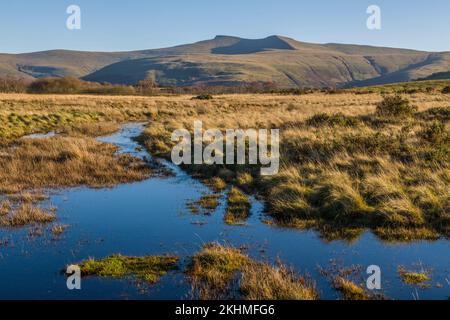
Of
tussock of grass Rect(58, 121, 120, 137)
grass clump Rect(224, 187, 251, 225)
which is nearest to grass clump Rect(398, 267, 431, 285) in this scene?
grass clump Rect(224, 187, 251, 225)

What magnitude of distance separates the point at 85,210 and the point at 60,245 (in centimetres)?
315

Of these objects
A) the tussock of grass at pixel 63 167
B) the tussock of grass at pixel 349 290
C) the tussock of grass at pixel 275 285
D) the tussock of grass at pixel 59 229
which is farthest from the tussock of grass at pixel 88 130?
the tussock of grass at pixel 349 290

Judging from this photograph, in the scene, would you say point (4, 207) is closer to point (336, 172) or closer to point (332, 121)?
point (336, 172)

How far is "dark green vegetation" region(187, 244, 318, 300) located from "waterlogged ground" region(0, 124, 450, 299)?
0.34 meters

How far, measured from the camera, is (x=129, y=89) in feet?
417

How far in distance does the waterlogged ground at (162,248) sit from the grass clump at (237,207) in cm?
25

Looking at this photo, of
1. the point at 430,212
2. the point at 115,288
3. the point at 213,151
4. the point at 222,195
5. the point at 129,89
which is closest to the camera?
the point at 115,288

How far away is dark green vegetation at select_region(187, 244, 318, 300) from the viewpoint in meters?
8.27

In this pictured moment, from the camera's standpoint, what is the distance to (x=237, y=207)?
14.1m

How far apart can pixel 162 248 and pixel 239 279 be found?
244 centimetres

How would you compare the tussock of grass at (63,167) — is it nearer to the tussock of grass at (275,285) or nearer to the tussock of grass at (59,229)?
the tussock of grass at (59,229)

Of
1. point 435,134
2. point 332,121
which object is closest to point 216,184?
→ point 435,134
